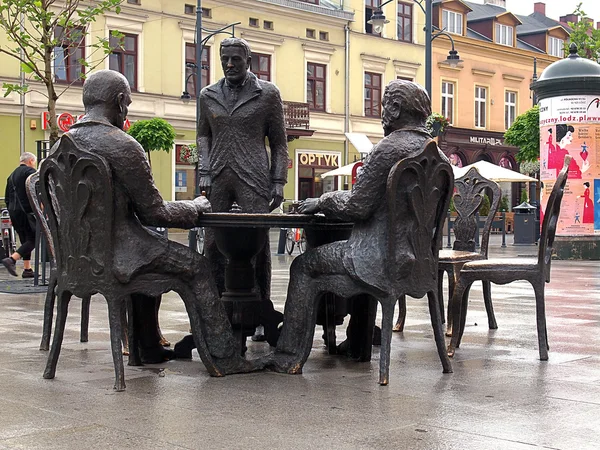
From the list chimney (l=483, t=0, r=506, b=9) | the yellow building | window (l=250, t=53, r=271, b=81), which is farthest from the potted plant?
chimney (l=483, t=0, r=506, b=9)

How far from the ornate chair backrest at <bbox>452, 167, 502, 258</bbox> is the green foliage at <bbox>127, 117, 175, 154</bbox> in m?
23.3

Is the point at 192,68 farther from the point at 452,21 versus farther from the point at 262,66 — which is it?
the point at 452,21

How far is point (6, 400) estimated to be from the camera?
17.1 ft

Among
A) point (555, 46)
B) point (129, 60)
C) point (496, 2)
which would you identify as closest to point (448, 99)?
point (555, 46)

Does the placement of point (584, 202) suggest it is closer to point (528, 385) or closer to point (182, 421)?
point (528, 385)

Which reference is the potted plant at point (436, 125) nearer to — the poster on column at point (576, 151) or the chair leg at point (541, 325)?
the poster on column at point (576, 151)

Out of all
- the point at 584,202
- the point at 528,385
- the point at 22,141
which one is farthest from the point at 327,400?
the point at 22,141

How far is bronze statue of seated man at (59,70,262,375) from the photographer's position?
5656 millimetres

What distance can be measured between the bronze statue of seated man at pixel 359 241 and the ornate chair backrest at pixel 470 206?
258cm

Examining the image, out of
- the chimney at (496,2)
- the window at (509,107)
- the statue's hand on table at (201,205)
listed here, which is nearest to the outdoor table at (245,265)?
the statue's hand on table at (201,205)

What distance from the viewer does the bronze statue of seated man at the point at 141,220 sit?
5656mm

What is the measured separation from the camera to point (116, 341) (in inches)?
221

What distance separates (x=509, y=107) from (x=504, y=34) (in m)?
3.82

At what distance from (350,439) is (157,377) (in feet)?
6.30
